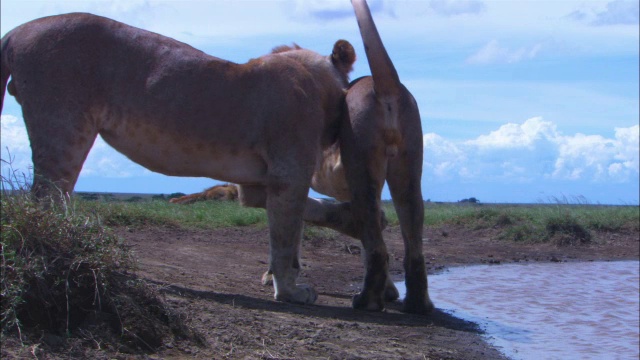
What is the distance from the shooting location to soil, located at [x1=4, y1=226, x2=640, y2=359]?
4.76 metres

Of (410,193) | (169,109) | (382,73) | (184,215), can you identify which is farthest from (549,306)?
(184,215)

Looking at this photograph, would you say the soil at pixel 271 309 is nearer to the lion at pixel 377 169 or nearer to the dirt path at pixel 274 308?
the dirt path at pixel 274 308

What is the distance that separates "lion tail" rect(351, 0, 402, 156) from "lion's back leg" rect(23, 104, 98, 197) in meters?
2.19

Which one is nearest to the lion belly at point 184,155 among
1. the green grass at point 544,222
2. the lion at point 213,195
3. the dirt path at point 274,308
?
the dirt path at point 274,308

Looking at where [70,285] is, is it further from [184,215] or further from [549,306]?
[184,215]

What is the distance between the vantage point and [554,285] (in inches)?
396

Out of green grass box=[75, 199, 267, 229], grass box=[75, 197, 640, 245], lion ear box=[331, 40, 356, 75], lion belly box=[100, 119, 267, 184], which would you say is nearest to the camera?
lion belly box=[100, 119, 267, 184]

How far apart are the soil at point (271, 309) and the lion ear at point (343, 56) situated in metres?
2.05

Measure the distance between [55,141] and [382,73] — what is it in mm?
2455

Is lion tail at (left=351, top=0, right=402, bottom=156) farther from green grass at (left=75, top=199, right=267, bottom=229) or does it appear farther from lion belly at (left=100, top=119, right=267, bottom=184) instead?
green grass at (left=75, top=199, right=267, bottom=229)

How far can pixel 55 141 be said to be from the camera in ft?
19.2

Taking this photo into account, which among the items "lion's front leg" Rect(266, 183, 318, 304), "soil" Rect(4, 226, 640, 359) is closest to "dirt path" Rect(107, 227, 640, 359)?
"soil" Rect(4, 226, 640, 359)

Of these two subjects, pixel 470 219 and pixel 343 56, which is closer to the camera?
pixel 343 56

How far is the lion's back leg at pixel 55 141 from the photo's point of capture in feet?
19.1
